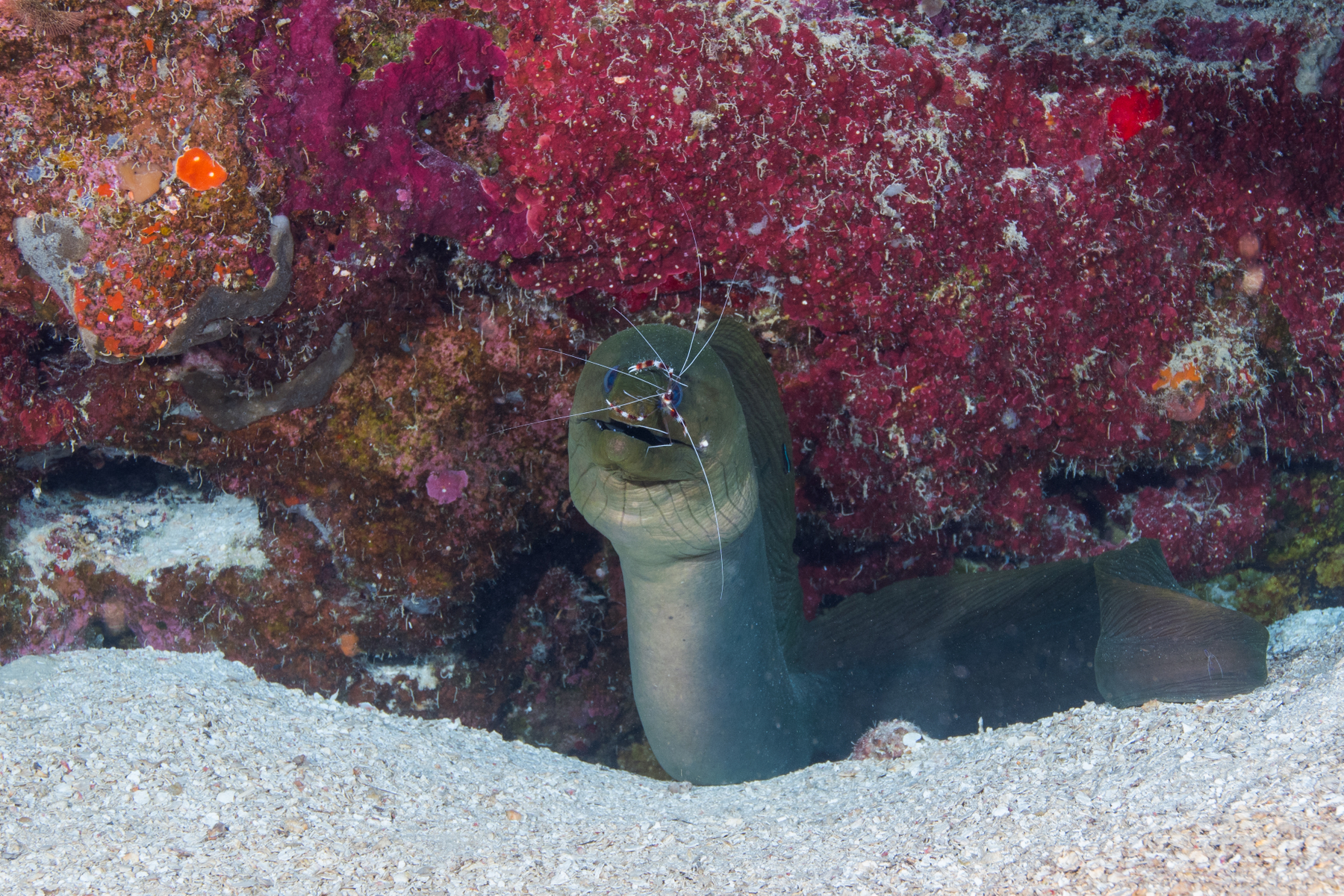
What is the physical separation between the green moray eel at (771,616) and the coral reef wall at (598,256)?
0.25 metres

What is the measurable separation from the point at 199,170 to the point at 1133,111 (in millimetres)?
3010

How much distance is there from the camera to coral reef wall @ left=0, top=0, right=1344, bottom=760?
6.75ft

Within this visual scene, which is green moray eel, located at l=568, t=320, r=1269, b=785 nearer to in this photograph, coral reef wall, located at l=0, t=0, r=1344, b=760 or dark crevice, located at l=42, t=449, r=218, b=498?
coral reef wall, located at l=0, t=0, r=1344, b=760

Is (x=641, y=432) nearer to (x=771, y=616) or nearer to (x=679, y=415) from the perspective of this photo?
(x=679, y=415)

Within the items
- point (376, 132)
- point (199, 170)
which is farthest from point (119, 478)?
point (376, 132)

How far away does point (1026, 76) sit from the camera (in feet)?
7.82

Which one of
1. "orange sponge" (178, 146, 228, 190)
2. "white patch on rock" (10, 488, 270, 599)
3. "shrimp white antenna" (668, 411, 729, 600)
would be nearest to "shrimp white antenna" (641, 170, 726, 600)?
"shrimp white antenna" (668, 411, 729, 600)

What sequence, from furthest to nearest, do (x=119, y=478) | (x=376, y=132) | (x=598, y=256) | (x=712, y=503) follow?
(x=119, y=478), (x=598, y=256), (x=712, y=503), (x=376, y=132)

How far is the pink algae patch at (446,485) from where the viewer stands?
9.78ft

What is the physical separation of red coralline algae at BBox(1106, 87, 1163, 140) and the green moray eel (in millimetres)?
1446

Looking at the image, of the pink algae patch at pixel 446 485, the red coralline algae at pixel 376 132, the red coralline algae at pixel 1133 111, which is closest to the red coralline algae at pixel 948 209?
the red coralline algae at pixel 1133 111

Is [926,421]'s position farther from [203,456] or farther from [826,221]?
[203,456]

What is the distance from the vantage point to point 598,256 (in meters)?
2.51

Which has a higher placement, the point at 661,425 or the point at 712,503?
the point at 661,425
